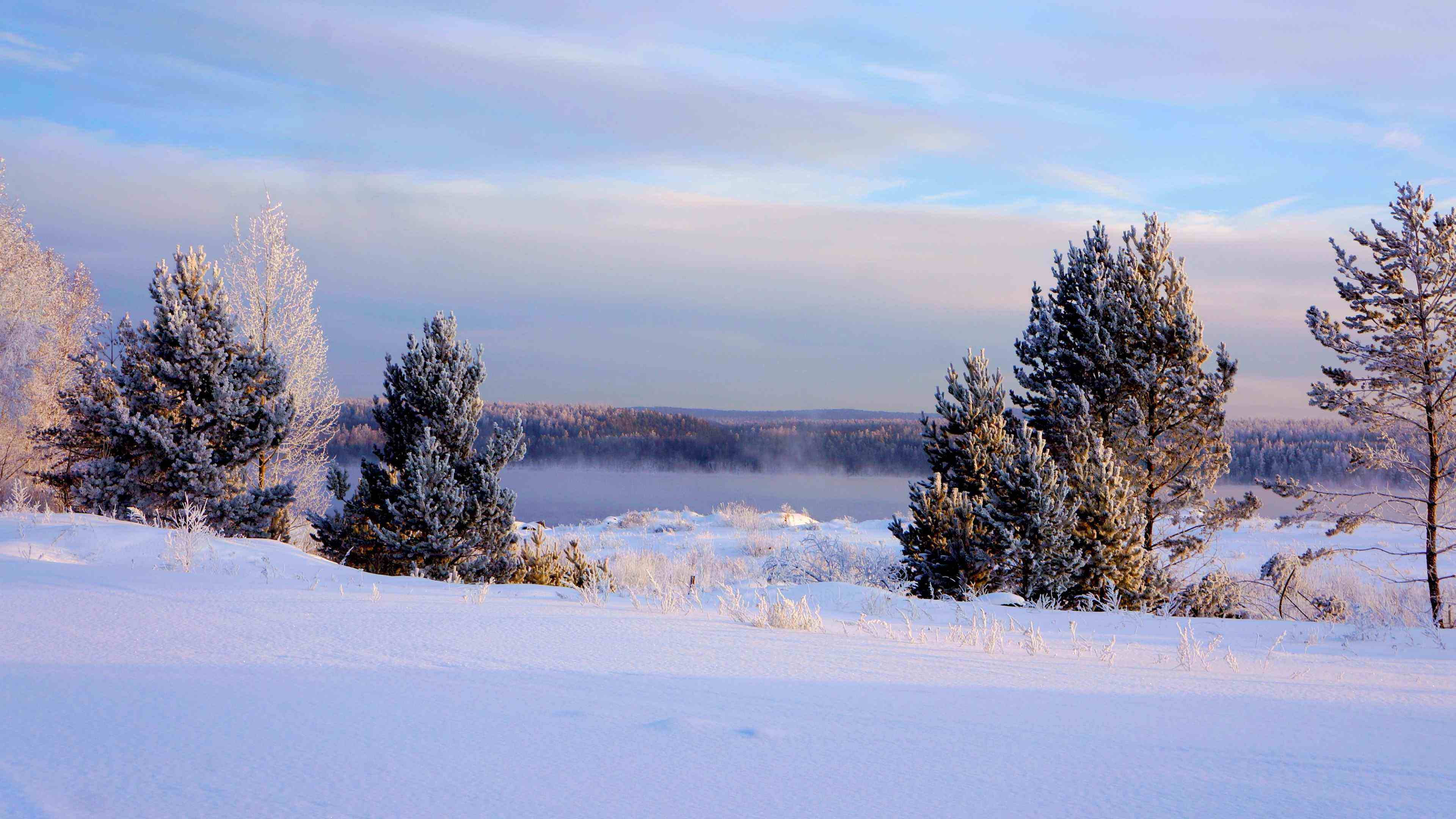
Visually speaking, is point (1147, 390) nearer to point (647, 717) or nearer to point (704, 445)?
point (647, 717)

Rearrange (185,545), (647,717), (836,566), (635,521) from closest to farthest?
(647,717) → (185,545) → (836,566) → (635,521)

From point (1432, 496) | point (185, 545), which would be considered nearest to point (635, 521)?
point (1432, 496)

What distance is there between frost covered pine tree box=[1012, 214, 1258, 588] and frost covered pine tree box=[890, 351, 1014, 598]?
2209 mm

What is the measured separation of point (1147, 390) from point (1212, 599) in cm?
413

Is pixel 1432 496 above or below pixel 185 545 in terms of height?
above

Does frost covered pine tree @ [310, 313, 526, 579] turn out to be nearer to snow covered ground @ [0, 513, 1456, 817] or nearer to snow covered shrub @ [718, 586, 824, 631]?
snow covered ground @ [0, 513, 1456, 817]

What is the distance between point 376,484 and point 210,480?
383cm

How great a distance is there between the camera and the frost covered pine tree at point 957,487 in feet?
44.9

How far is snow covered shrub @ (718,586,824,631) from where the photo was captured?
5223 millimetres

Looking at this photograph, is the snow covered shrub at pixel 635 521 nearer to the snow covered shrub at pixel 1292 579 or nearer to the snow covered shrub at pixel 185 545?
the snow covered shrub at pixel 1292 579

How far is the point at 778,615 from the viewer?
211 inches

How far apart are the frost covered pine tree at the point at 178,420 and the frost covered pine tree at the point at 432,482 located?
2.45m

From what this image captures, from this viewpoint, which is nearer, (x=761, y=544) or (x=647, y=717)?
(x=647, y=717)

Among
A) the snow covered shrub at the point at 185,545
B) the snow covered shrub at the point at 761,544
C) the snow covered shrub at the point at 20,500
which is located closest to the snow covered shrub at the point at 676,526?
the snow covered shrub at the point at 761,544
